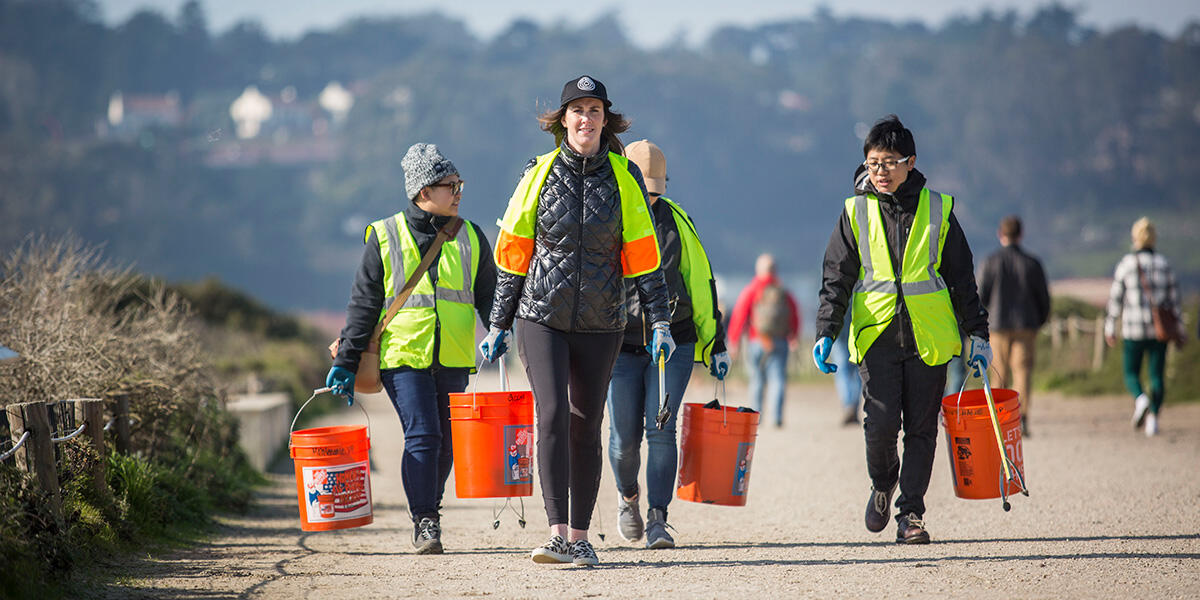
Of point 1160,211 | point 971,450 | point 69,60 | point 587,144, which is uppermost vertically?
point 69,60

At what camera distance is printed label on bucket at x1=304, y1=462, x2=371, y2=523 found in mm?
6441

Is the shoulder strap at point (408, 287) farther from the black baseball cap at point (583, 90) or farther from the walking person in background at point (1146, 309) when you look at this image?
the walking person in background at point (1146, 309)

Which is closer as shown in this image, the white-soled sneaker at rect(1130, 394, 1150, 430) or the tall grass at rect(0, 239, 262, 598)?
the tall grass at rect(0, 239, 262, 598)

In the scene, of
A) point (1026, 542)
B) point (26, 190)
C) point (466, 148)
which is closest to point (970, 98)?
point (466, 148)

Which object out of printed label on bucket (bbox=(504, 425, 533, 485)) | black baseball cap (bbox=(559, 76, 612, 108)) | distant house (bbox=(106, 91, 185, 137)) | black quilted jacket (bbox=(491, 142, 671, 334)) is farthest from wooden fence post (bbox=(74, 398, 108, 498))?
distant house (bbox=(106, 91, 185, 137))

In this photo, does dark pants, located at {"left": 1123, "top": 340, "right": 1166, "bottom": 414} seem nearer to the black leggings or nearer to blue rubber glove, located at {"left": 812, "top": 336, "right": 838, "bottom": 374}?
blue rubber glove, located at {"left": 812, "top": 336, "right": 838, "bottom": 374}

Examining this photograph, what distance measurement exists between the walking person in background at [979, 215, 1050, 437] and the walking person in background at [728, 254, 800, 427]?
313cm

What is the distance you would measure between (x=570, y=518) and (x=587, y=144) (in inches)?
63.3

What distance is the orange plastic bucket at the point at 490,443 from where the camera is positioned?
6.29 metres

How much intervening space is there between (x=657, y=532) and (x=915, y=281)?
Result: 1.67 metres

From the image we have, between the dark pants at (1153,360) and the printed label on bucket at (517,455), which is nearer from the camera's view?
the printed label on bucket at (517,455)

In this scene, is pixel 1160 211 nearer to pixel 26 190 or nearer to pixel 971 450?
pixel 26 190

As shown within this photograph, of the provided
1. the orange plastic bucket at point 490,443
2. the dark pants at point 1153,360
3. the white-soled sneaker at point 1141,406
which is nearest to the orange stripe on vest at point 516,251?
the orange plastic bucket at point 490,443

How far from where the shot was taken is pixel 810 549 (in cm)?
688
